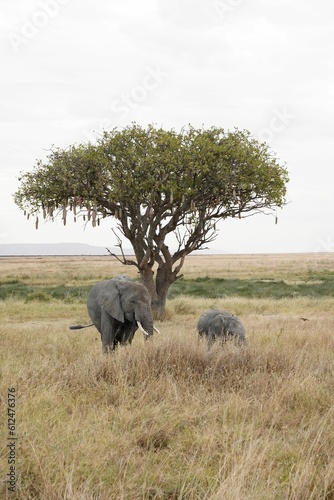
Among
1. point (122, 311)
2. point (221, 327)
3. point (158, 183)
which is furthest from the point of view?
point (158, 183)

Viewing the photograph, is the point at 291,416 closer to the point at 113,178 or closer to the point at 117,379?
the point at 117,379

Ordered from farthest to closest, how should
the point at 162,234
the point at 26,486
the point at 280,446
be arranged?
the point at 162,234 < the point at 280,446 < the point at 26,486

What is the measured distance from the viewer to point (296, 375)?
7332 mm

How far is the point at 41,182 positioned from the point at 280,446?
17.1 m

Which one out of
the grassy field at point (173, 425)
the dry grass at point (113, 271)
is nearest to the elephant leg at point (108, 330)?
the grassy field at point (173, 425)

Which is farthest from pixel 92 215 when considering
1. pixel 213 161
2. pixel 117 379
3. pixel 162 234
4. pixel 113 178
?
pixel 117 379

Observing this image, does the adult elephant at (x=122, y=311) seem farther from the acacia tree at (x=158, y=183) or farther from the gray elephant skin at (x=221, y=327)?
the acacia tree at (x=158, y=183)

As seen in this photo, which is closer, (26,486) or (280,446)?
(26,486)

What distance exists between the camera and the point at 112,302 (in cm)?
1030

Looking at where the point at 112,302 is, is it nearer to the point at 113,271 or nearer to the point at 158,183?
the point at 158,183

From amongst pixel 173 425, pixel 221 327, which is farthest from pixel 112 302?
pixel 173 425

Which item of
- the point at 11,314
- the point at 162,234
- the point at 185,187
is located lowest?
the point at 11,314

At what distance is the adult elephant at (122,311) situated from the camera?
32.4 feet

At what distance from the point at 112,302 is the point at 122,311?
30cm
